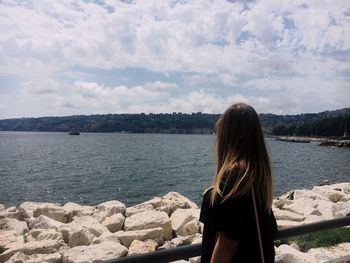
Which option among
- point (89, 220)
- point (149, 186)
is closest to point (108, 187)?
point (149, 186)

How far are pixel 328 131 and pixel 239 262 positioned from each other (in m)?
167

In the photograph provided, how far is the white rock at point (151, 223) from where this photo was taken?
36.9ft

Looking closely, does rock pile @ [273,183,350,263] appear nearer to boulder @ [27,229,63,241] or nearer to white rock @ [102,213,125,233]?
white rock @ [102,213,125,233]

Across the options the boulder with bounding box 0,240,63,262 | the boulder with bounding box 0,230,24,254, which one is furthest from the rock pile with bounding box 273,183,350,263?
the boulder with bounding box 0,230,24,254

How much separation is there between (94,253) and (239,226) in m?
6.82

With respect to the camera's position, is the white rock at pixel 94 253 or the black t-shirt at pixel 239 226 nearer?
the black t-shirt at pixel 239 226

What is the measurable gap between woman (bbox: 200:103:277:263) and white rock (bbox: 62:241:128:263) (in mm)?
6365

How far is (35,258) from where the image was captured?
884 cm

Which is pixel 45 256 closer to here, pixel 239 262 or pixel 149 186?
pixel 239 262

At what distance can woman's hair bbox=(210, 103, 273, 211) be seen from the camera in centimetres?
218

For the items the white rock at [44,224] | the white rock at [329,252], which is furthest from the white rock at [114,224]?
the white rock at [329,252]

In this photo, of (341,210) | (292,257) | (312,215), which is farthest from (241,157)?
(312,215)

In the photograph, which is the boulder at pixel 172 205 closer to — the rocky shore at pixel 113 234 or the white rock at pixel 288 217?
the rocky shore at pixel 113 234

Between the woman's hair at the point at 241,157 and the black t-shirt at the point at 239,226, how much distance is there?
0.05 meters
